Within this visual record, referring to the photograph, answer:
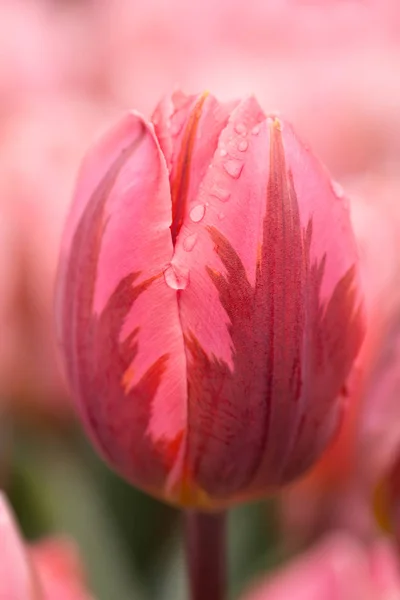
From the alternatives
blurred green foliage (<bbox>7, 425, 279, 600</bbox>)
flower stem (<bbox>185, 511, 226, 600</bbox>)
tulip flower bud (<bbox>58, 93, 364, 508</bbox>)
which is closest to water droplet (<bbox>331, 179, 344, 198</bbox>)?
tulip flower bud (<bbox>58, 93, 364, 508</bbox>)

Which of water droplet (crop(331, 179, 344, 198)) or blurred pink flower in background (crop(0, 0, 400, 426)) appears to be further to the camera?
blurred pink flower in background (crop(0, 0, 400, 426))

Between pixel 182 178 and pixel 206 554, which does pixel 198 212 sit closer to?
pixel 182 178

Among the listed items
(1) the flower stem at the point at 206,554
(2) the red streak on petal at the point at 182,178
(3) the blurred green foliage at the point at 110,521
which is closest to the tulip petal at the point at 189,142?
(2) the red streak on petal at the point at 182,178

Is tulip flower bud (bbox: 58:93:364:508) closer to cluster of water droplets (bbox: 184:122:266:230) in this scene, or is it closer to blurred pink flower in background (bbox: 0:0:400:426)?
cluster of water droplets (bbox: 184:122:266:230)

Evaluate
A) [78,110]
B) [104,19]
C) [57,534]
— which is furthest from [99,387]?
[104,19]

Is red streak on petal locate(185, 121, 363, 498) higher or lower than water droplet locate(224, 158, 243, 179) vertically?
lower

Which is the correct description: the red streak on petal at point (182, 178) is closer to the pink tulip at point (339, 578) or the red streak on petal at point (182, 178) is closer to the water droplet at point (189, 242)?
the water droplet at point (189, 242)

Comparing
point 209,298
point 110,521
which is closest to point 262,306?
point 209,298
